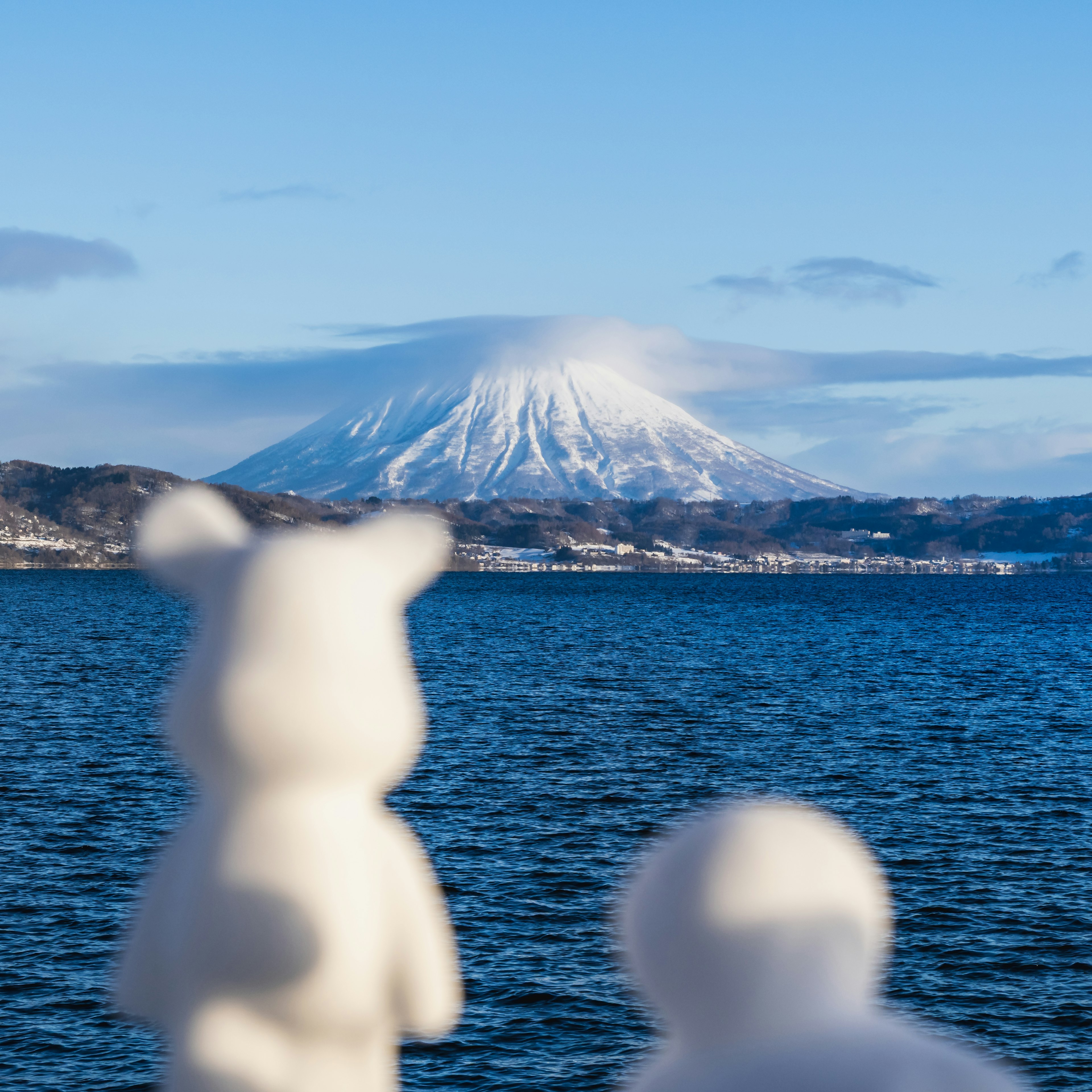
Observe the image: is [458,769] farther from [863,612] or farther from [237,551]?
[863,612]

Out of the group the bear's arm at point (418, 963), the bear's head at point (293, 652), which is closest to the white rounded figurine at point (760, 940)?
the bear's head at point (293, 652)

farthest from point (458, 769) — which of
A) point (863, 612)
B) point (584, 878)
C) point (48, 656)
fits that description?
point (863, 612)

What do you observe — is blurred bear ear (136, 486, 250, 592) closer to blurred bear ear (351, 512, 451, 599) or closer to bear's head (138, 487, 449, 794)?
bear's head (138, 487, 449, 794)

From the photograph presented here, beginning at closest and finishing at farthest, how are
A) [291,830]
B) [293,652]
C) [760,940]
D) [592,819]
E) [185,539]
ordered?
1. [760,940]
2. [293,652]
3. [291,830]
4. [185,539]
5. [592,819]

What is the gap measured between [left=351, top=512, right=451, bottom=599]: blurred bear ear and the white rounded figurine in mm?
1950

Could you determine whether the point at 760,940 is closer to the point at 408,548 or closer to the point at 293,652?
the point at 293,652

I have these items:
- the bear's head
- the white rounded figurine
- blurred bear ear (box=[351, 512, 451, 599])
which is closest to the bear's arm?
the bear's head

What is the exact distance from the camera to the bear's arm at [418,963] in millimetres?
4398

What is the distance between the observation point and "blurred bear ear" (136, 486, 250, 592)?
4340 millimetres

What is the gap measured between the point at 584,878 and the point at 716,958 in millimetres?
27274

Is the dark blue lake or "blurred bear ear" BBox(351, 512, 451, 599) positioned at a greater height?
"blurred bear ear" BBox(351, 512, 451, 599)

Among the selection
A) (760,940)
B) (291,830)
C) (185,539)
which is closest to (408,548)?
(185,539)

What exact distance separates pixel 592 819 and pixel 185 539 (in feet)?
105

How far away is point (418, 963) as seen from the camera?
4.41m
